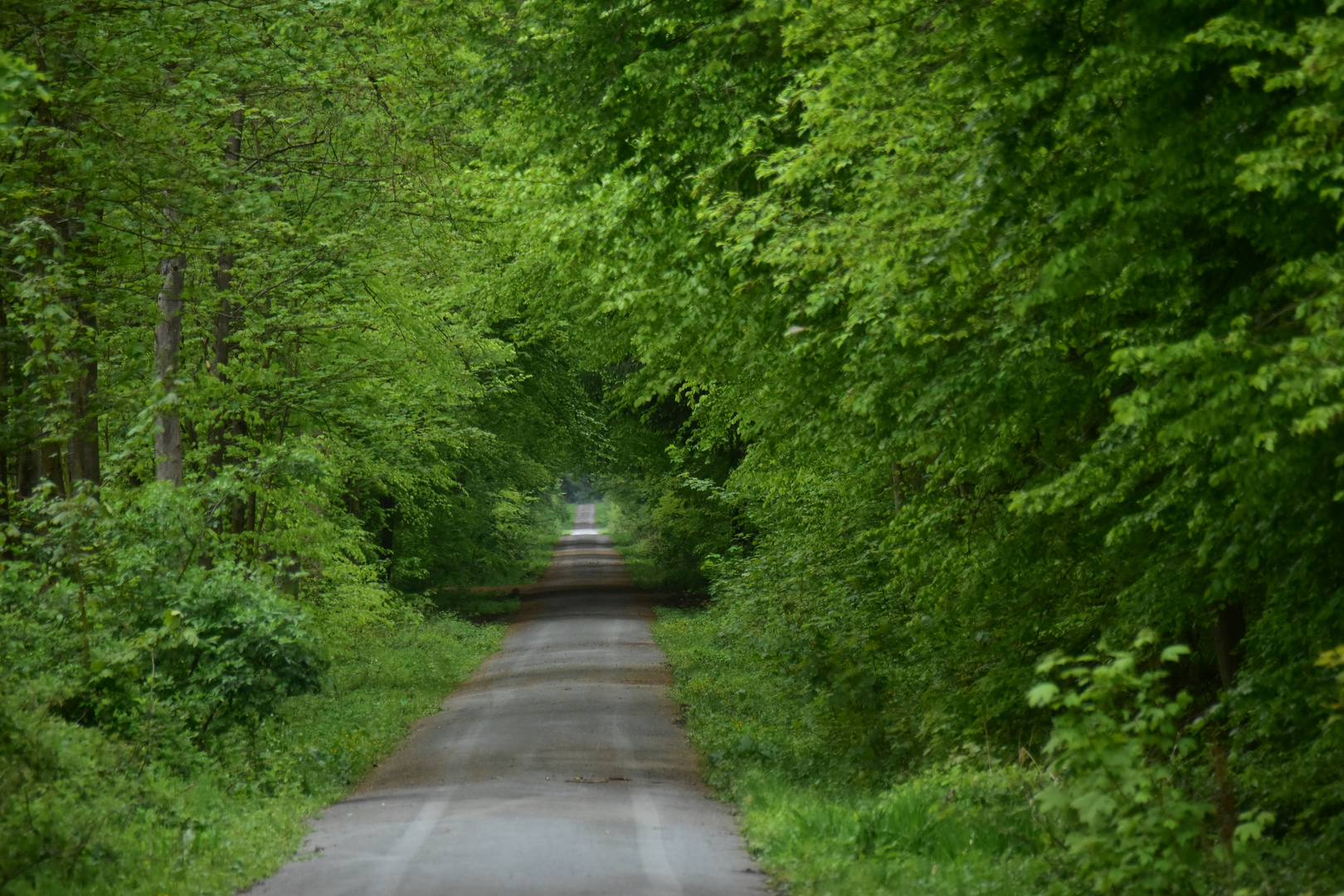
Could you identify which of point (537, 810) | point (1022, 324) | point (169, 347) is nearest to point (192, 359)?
point (169, 347)

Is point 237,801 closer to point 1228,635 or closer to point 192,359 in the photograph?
point 1228,635

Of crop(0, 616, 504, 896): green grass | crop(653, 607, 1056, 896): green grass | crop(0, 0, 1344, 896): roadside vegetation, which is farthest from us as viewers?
crop(0, 616, 504, 896): green grass

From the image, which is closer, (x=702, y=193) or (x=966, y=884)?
(x=966, y=884)

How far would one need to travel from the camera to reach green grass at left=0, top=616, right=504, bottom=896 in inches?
364

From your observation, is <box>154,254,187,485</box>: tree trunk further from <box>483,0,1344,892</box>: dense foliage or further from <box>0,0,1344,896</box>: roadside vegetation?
<box>483,0,1344,892</box>: dense foliage

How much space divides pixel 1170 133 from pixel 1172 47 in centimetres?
47

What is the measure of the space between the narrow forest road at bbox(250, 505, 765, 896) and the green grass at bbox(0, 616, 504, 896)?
29cm

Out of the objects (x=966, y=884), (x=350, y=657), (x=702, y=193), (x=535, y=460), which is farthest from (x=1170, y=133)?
(x=535, y=460)

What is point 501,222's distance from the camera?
70.4 ft

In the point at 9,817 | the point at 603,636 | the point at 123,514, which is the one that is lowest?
the point at 603,636

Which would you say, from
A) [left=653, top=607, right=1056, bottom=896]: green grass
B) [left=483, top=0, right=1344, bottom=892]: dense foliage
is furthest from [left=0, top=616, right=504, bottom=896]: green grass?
[left=483, top=0, right=1344, bottom=892]: dense foliage

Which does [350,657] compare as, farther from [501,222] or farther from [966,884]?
[966,884]

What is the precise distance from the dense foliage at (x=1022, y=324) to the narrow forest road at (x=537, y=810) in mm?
2394

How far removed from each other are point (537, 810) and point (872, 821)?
3.52 metres
